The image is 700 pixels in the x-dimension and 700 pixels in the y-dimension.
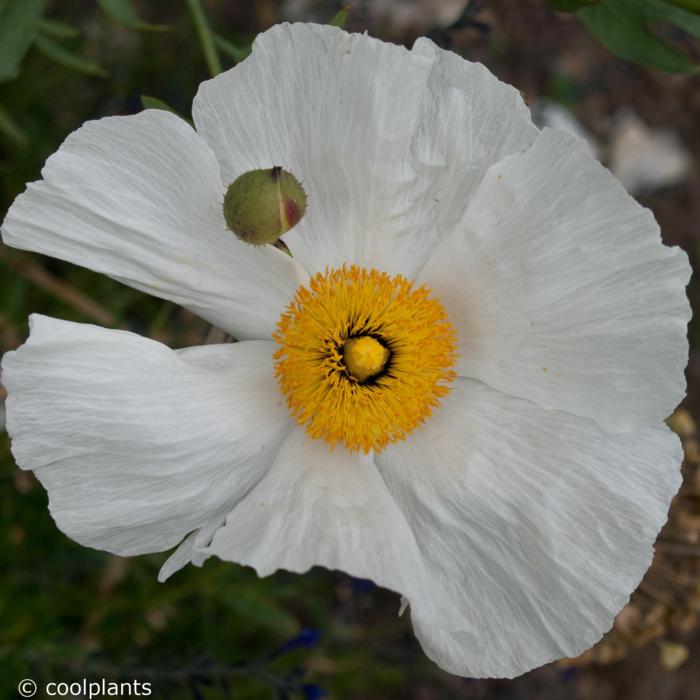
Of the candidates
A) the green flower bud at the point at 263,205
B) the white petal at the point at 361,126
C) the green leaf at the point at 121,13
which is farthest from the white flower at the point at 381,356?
the green leaf at the point at 121,13

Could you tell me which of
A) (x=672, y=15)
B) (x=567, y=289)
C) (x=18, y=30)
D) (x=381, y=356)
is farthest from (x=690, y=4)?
(x=18, y=30)

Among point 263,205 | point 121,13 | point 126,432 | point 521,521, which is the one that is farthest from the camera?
point 121,13

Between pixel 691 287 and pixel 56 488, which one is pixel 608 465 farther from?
pixel 691 287

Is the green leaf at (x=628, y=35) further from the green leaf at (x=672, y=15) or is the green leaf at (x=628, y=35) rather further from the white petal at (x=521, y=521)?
the white petal at (x=521, y=521)

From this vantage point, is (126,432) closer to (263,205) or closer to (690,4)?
(263,205)

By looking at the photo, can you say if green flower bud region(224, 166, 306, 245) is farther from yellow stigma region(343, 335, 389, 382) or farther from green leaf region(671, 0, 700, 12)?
green leaf region(671, 0, 700, 12)
